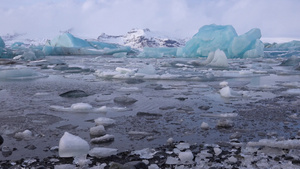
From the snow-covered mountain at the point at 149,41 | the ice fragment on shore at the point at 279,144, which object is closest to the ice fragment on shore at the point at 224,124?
the ice fragment on shore at the point at 279,144

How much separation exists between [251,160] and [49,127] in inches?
73.9

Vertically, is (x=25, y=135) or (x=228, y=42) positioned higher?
(x=228, y=42)

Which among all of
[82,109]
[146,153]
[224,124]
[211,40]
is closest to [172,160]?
[146,153]

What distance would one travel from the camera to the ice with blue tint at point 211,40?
21.3 metres

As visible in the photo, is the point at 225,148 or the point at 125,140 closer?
the point at 225,148

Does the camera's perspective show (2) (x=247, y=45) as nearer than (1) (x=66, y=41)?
Yes

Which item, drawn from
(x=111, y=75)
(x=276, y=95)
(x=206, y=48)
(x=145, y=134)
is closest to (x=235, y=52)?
(x=206, y=48)

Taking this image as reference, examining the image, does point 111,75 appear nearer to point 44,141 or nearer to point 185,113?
point 185,113

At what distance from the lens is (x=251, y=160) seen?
190 cm

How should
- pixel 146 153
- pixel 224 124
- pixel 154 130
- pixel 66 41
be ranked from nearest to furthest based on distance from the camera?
pixel 146 153 < pixel 154 130 < pixel 224 124 < pixel 66 41

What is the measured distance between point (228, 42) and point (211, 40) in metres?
1.31

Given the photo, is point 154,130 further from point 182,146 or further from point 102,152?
point 102,152

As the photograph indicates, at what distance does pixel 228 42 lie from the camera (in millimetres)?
21578

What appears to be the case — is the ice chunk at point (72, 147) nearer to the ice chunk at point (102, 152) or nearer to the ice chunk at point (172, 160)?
the ice chunk at point (102, 152)
